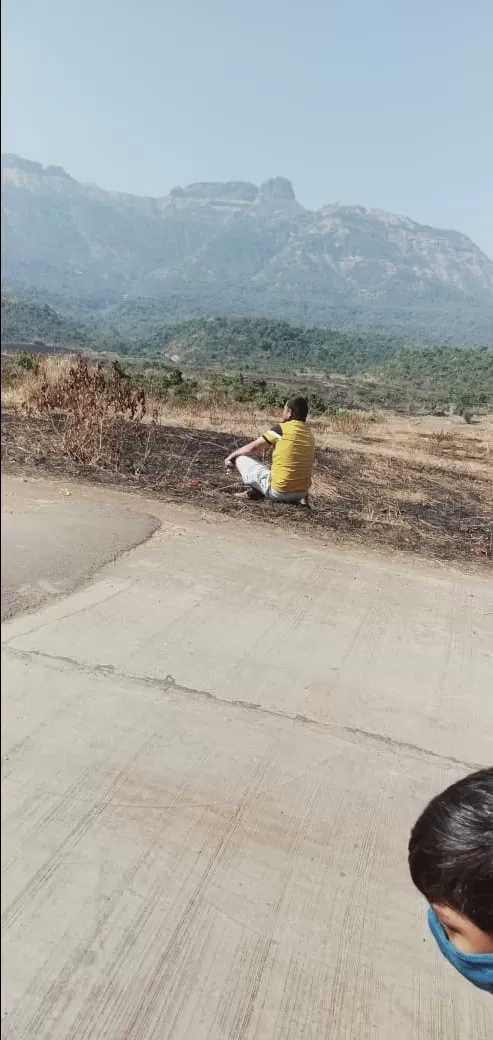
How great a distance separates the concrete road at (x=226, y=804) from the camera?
5.08 feet

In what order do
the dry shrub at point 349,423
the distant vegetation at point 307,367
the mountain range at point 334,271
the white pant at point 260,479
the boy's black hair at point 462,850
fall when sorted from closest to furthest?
the boy's black hair at point 462,850
the white pant at point 260,479
the distant vegetation at point 307,367
the dry shrub at point 349,423
the mountain range at point 334,271

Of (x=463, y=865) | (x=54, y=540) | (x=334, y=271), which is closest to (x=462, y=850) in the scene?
(x=463, y=865)

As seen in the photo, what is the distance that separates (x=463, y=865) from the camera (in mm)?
1020

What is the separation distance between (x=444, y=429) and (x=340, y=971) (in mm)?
6738

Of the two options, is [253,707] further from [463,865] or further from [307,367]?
[307,367]

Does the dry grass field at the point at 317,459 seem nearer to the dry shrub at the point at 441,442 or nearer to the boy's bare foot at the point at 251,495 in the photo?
the dry shrub at the point at 441,442

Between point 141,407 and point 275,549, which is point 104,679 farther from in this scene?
point 141,407

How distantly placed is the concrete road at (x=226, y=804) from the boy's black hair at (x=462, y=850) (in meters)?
0.79

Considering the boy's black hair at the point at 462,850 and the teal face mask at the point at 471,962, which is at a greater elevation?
the boy's black hair at the point at 462,850

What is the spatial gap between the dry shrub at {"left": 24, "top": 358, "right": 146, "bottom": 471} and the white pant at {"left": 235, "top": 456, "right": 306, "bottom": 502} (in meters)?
1.26

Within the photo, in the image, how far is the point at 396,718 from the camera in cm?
273

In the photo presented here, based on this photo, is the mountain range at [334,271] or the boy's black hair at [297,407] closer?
the boy's black hair at [297,407]

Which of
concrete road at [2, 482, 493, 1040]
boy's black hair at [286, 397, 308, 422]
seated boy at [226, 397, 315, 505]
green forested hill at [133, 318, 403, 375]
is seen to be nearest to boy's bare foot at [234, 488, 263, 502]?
seated boy at [226, 397, 315, 505]

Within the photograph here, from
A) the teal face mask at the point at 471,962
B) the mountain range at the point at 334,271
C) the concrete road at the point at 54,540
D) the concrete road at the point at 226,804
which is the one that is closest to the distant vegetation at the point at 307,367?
the mountain range at the point at 334,271
